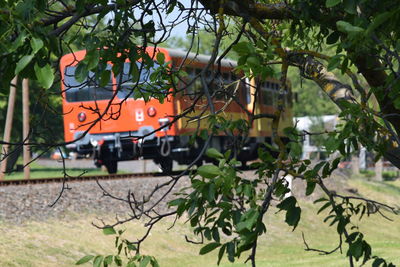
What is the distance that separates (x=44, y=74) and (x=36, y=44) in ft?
0.49

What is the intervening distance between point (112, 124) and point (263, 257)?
10068 millimetres

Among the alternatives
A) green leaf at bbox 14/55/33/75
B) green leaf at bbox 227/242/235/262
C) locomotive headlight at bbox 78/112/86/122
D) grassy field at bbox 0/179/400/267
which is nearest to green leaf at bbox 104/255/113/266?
green leaf at bbox 227/242/235/262

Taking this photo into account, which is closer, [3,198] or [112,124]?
[3,198]

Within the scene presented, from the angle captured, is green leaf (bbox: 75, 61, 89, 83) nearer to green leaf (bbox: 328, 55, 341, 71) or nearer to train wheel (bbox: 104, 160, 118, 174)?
green leaf (bbox: 328, 55, 341, 71)

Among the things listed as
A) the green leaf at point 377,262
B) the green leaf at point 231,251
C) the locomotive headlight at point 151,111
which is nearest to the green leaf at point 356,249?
the green leaf at point 377,262

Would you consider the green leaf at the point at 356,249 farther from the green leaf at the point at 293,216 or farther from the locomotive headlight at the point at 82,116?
the locomotive headlight at the point at 82,116

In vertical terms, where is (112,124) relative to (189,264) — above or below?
above

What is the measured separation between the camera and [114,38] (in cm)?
525

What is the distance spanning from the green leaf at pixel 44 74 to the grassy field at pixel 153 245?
1070cm

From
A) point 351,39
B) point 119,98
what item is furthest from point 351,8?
point 119,98

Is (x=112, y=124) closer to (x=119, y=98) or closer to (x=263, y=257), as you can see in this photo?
(x=119, y=98)

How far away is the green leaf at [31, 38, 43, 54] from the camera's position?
382 cm

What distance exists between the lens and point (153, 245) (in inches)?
771

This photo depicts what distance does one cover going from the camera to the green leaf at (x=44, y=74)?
3.86 meters
